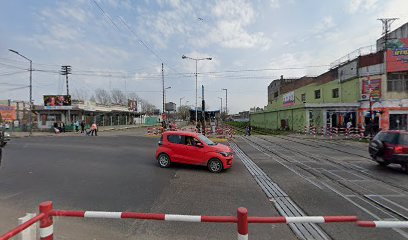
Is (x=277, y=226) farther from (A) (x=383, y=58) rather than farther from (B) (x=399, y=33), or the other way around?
(B) (x=399, y=33)

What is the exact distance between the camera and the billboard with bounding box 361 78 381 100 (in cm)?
2467

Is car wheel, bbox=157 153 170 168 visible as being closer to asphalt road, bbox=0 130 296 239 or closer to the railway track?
asphalt road, bbox=0 130 296 239

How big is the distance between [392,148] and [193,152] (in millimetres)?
7721

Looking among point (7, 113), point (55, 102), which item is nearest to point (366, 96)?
point (55, 102)

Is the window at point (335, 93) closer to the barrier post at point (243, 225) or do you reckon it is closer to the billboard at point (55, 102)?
the barrier post at point (243, 225)

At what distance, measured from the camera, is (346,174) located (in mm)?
8508

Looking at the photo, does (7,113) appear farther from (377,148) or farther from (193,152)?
(377,148)

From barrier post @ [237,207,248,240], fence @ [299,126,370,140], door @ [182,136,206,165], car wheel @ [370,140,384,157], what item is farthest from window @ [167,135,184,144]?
fence @ [299,126,370,140]

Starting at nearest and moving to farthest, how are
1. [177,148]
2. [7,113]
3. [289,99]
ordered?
1. [177,148]
2. [7,113]
3. [289,99]

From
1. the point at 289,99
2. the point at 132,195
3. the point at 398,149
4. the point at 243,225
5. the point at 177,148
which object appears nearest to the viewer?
the point at 243,225

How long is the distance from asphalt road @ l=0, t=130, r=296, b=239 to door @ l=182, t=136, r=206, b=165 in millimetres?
381

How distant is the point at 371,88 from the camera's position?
25.0 metres

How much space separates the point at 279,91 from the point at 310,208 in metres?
59.0

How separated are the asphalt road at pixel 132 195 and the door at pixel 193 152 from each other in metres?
0.38
